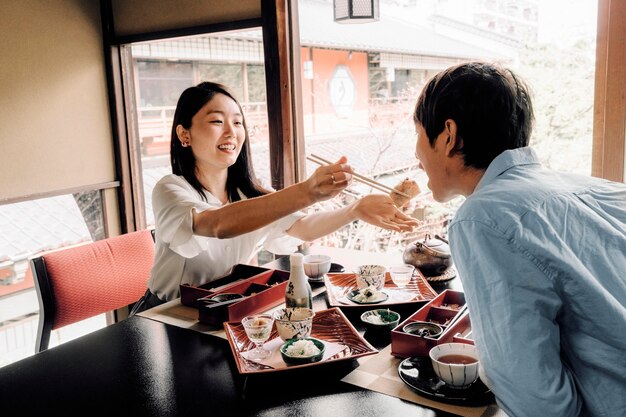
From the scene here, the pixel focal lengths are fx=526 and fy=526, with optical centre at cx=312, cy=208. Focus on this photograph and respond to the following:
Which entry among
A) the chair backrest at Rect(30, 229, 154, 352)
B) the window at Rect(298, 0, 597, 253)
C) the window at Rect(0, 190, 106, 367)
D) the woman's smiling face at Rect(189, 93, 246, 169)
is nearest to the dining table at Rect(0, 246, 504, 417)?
the chair backrest at Rect(30, 229, 154, 352)

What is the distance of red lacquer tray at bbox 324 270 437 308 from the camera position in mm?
1805

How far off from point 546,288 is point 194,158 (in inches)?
66.9

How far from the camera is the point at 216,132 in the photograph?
221cm

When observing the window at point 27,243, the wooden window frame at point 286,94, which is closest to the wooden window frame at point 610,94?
the wooden window frame at point 286,94

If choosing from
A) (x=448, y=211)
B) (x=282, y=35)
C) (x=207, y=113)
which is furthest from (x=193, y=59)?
(x=448, y=211)

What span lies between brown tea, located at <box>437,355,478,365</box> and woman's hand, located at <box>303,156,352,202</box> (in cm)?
72

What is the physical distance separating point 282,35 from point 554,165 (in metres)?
1.57

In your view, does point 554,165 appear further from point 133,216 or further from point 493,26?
point 133,216

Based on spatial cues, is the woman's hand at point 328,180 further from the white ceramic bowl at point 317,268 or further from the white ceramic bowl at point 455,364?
the white ceramic bowl at point 455,364

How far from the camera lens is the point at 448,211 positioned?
2.90 meters

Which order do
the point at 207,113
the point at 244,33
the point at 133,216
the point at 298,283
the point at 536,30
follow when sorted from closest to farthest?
1. the point at 298,283
2. the point at 207,113
3. the point at 536,30
4. the point at 244,33
5. the point at 133,216

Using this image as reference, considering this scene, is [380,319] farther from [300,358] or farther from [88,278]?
[88,278]

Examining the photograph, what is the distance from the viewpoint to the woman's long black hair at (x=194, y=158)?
7.30 feet

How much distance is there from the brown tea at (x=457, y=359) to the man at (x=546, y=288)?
17cm
